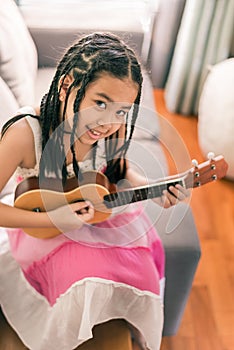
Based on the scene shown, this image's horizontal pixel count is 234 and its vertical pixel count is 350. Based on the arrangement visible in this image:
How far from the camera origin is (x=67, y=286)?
1168 millimetres

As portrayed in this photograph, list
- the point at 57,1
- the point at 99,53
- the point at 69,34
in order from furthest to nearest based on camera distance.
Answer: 1. the point at 57,1
2. the point at 69,34
3. the point at 99,53

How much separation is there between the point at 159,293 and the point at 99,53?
556 millimetres

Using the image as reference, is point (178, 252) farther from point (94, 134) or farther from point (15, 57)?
point (15, 57)

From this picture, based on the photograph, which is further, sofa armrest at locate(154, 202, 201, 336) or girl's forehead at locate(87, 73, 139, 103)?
sofa armrest at locate(154, 202, 201, 336)

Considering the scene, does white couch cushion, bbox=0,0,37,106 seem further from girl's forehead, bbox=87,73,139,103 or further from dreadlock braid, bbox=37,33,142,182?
girl's forehead, bbox=87,73,139,103

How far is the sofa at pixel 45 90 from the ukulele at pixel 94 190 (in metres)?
0.14

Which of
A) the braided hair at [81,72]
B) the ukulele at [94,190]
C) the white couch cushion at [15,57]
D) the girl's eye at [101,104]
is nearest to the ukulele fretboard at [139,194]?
the ukulele at [94,190]

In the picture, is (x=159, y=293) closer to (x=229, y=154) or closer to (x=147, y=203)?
(x=147, y=203)

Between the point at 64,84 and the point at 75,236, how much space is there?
35 cm

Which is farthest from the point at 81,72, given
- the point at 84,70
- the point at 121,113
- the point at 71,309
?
the point at 71,309

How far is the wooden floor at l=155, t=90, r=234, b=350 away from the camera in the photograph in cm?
162

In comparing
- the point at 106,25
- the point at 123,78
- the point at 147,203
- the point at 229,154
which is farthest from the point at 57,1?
the point at 123,78

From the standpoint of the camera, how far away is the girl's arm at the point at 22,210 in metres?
1.12

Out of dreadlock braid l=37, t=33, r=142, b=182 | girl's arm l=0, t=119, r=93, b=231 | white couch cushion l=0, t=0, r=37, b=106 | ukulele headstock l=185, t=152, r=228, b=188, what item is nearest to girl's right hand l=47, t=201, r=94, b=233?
girl's arm l=0, t=119, r=93, b=231
